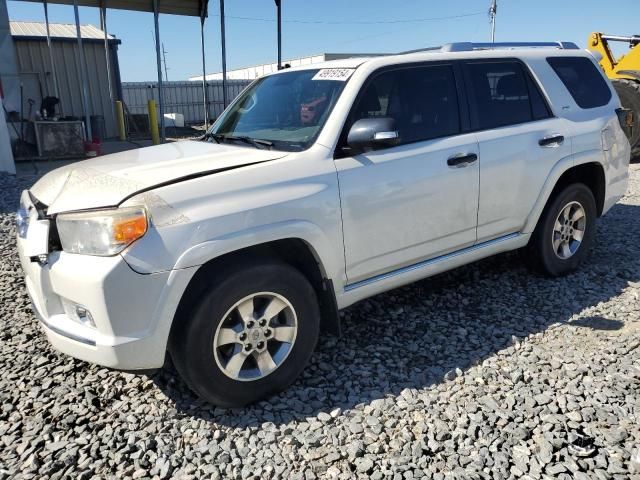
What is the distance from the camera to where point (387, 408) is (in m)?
2.89

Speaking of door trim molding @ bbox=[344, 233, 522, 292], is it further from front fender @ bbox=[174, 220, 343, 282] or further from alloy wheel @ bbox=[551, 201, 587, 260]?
alloy wheel @ bbox=[551, 201, 587, 260]

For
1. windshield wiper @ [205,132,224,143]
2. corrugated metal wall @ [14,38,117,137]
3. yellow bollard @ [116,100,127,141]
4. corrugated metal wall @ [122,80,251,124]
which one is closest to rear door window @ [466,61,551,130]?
windshield wiper @ [205,132,224,143]

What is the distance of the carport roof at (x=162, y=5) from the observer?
12968 mm

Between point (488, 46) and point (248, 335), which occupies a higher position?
point (488, 46)

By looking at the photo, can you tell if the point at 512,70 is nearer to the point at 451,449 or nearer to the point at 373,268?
the point at 373,268

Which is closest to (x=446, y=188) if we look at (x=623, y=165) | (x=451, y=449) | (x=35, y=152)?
(x=451, y=449)

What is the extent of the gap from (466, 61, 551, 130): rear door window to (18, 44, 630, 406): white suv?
0.02m

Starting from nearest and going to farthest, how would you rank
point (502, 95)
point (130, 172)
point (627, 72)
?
point (130, 172)
point (502, 95)
point (627, 72)

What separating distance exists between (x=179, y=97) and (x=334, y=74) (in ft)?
75.1

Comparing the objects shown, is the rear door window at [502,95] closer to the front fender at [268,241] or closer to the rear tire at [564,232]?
the rear tire at [564,232]

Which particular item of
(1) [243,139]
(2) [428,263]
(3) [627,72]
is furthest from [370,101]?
(3) [627,72]

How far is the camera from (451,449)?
2.55 m

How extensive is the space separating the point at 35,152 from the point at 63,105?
608 centimetres

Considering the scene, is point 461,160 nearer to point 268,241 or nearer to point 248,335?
point 268,241
